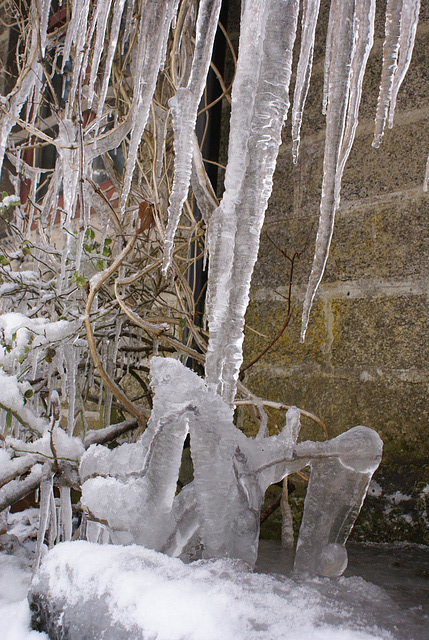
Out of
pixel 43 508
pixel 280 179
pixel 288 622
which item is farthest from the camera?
pixel 280 179

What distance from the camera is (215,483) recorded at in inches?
37.5

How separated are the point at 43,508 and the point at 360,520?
3.32 ft

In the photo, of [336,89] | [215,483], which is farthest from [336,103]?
[215,483]

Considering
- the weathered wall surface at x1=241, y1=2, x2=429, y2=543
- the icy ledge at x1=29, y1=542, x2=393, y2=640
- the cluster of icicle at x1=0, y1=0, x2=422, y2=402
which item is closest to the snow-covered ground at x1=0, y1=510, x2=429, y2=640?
the icy ledge at x1=29, y1=542, x2=393, y2=640

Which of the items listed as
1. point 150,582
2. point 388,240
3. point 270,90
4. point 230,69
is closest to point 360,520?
point 388,240

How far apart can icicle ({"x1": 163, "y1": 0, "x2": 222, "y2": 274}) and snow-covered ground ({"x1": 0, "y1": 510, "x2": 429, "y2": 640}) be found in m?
0.71

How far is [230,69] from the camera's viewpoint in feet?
7.58

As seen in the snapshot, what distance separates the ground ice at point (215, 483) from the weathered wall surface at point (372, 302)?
647 mm

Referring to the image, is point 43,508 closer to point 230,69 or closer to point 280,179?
point 280,179

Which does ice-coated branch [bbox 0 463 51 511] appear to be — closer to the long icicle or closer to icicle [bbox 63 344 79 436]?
icicle [bbox 63 344 79 436]

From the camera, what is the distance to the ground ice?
96 centimetres

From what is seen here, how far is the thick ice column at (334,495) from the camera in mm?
1016

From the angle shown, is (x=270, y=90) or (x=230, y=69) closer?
(x=270, y=90)

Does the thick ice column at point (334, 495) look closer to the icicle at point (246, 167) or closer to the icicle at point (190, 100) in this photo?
the icicle at point (246, 167)
